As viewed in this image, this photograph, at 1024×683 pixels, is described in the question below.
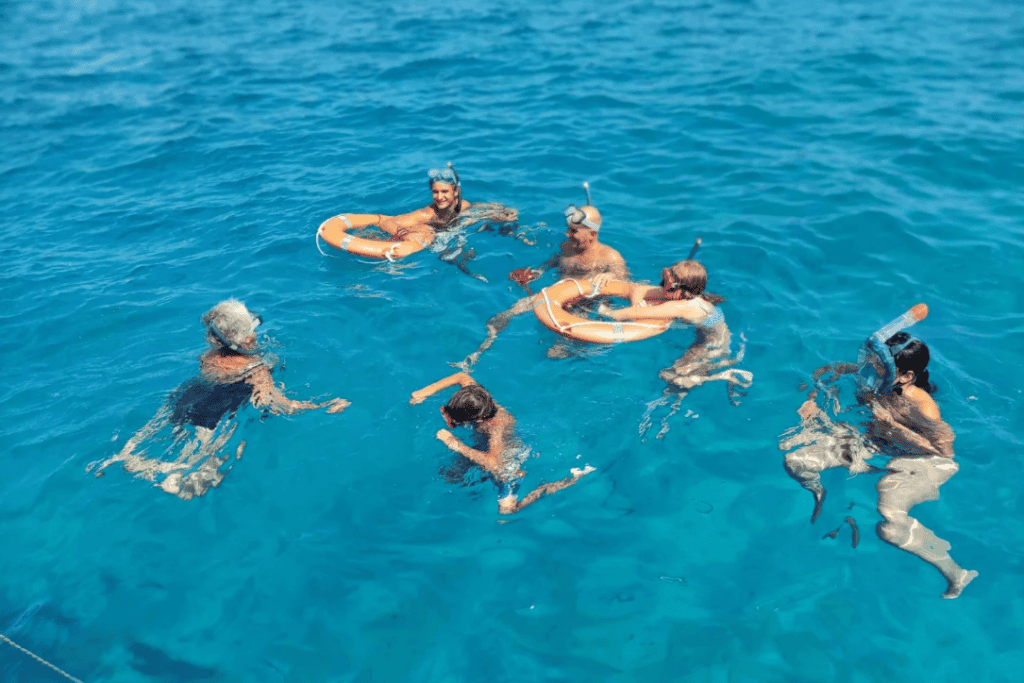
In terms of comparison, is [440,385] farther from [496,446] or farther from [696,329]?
[696,329]

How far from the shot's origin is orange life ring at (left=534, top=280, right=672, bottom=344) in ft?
21.0

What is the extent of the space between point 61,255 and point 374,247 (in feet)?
14.8

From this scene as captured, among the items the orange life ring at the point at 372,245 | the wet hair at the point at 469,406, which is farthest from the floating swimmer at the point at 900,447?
the orange life ring at the point at 372,245

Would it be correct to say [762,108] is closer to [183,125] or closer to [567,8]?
[567,8]

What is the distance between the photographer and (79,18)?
19422mm

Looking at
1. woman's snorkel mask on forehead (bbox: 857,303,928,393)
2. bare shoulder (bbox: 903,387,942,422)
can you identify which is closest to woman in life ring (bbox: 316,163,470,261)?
woman's snorkel mask on forehead (bbox: 857,303,928,393)

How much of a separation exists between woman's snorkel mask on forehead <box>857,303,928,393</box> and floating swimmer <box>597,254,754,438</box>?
1173 mm

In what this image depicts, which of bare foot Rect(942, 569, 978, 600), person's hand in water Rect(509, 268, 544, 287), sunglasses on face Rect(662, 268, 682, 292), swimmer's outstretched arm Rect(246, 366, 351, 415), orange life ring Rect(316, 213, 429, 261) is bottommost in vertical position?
bare foot Rect(942, 569, 978, 600)

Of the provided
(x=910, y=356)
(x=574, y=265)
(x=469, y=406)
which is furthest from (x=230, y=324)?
(x=910, y=356)

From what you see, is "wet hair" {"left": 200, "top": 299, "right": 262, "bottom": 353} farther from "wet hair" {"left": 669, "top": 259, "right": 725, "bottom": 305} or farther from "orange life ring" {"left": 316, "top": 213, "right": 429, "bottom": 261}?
"wet hair" {"left": 669, "top": 259, "right": 725, "bottom": 305}

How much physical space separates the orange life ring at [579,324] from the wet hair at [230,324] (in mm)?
2778

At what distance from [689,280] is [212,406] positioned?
4.52 meters

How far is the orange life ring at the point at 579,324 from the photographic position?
6.41 meters

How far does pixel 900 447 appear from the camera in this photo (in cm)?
515
